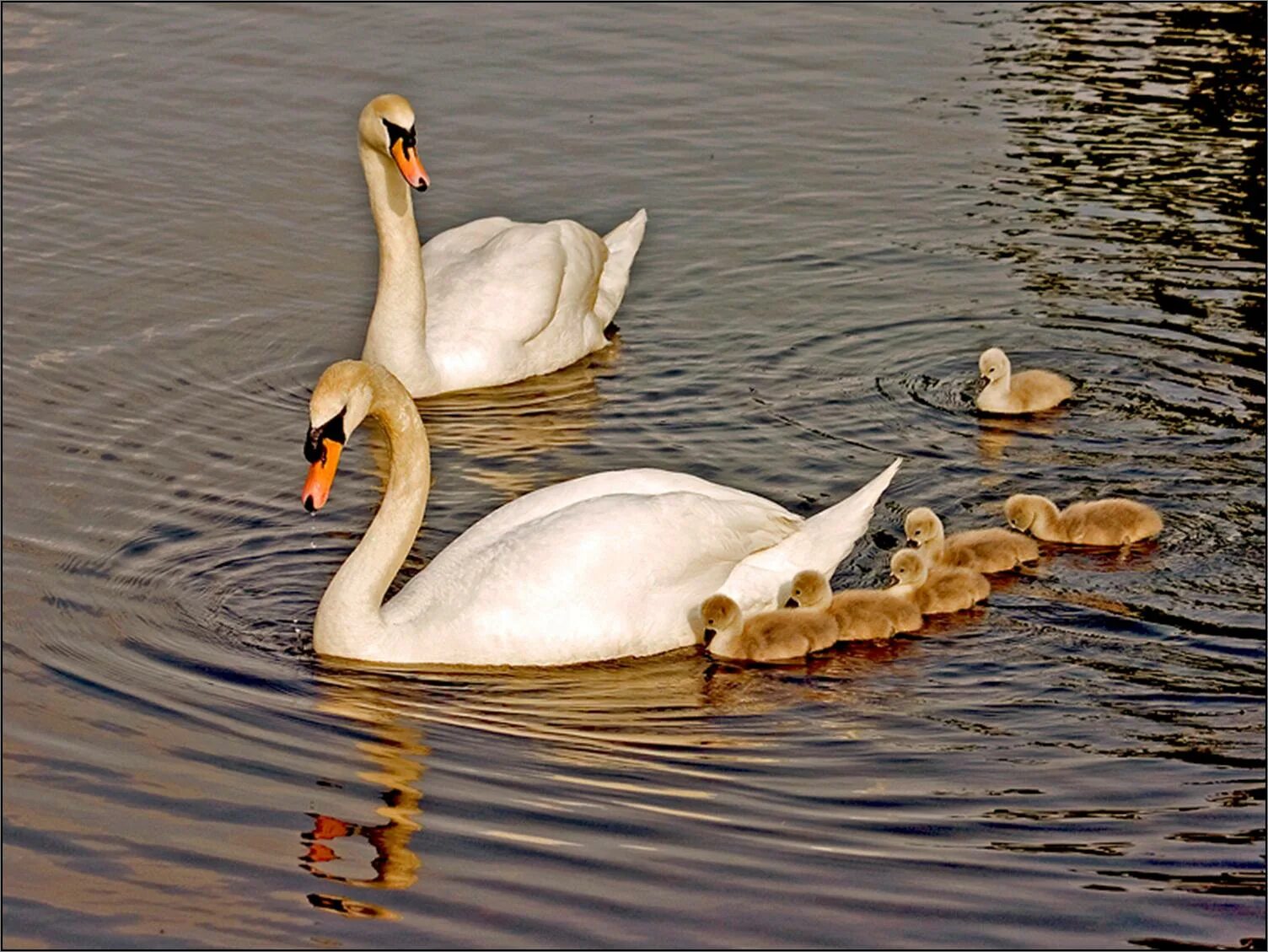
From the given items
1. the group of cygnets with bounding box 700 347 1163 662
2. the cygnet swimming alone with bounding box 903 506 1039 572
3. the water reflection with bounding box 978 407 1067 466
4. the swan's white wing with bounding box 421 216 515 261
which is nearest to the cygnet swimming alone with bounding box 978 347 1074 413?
the water reflection with bounding box 978 407 1067 466

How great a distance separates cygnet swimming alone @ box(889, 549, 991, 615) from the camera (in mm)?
9227

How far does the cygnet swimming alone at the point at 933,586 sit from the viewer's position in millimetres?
9227

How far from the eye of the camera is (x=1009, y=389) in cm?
1137

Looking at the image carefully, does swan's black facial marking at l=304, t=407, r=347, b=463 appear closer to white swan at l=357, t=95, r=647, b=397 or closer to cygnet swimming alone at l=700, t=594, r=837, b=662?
cygnet swimming alone at l=700, t=594, r=837, b=662

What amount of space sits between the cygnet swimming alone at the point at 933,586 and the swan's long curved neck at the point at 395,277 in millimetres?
3960

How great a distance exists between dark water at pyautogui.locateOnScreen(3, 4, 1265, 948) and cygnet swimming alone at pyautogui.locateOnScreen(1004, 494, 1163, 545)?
0.12 meters

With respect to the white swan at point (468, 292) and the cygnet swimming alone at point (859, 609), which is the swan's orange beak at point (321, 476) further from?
the white swan at point (468, 292)

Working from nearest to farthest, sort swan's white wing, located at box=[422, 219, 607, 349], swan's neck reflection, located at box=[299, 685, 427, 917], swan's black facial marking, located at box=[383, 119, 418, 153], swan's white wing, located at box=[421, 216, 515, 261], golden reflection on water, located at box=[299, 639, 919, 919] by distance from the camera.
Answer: swan's neck reflection, located at box=[299, 685, 427, 917]
golden reflection on water, located at box=[299, 639, 919, 919]
swan's black facial marking, located at box=[383, 119, 418, 153]
swan's white wing, located at box=[422, 219, 607, 349]
swan's white wing, located at box=[421, 216, 515, 261]

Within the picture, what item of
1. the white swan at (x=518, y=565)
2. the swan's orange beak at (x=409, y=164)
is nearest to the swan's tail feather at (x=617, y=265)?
the swan's orange beak at (x=409, y=164)

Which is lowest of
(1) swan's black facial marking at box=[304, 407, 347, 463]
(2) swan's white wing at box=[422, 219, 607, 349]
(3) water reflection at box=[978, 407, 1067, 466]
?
(3) water reflection at box=[978, 407, 1067, 466]

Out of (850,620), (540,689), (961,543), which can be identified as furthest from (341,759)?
(961,543)

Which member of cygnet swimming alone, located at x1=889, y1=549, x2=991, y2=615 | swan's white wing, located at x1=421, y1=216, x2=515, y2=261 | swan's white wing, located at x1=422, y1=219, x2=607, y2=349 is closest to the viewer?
cygnet swimming alone, located at x1=889, y1=549, x2=991, y2=615

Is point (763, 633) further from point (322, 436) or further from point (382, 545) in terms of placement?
point (322, 436)

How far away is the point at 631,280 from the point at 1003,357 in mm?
3360
